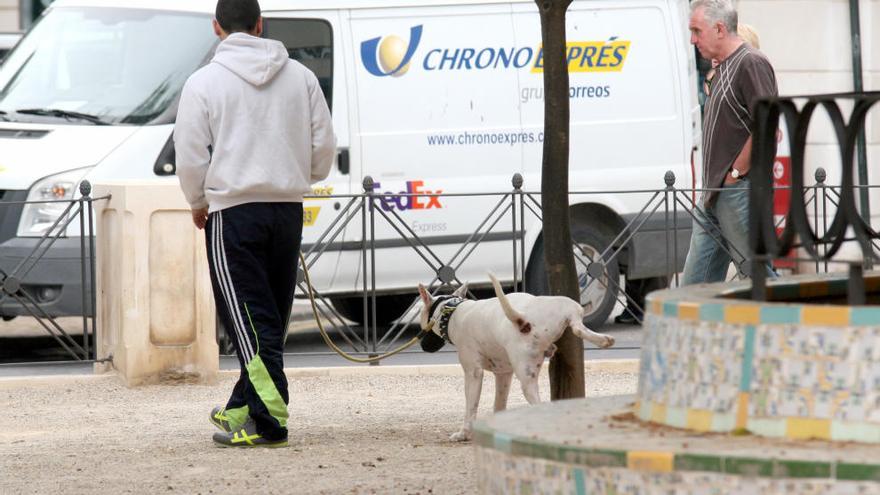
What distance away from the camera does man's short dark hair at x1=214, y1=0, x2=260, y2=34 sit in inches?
272

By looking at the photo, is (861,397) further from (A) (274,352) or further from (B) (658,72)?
(B) (658,72)

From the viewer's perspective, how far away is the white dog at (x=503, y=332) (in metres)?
6.56

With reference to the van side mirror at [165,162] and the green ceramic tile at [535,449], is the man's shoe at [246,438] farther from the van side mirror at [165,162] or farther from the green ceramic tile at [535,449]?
the van side mirror at [165,162]

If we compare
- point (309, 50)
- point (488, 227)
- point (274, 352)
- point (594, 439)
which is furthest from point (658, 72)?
point (594, 439)

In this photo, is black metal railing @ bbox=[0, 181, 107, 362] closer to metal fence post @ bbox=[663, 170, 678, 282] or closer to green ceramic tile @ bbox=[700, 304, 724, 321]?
metal fence post @ bbox=[663, 170, 678, 282]

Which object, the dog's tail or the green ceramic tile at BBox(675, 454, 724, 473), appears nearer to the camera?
the green ceramic tile at BBox(675, 454, 724, 473)

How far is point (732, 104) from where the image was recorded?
740 centimetres

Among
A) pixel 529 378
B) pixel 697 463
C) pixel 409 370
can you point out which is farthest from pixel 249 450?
pixel 697 463

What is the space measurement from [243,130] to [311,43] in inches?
Result: 171

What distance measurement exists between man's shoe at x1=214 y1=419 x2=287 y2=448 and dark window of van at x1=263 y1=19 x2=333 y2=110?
432cm

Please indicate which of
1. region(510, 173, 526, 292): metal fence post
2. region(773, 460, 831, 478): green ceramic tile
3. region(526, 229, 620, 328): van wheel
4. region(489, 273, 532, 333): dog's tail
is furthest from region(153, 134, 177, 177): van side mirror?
region(773, 460, 831, 478): green ceramic tile

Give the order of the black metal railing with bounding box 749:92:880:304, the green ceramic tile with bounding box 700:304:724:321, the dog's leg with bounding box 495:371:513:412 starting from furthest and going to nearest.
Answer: the dog's leg with bounding box 495:371:513:412 < the black metal railing with bounding box 749:92:880:304 < the green ceramic tile with bounding box 700:304:724:321

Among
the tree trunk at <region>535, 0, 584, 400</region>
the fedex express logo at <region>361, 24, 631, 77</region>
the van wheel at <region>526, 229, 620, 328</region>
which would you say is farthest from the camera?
the van wheel at <region>526, 229, 620, 328</region>

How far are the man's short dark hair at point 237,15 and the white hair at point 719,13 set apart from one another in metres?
2.05
